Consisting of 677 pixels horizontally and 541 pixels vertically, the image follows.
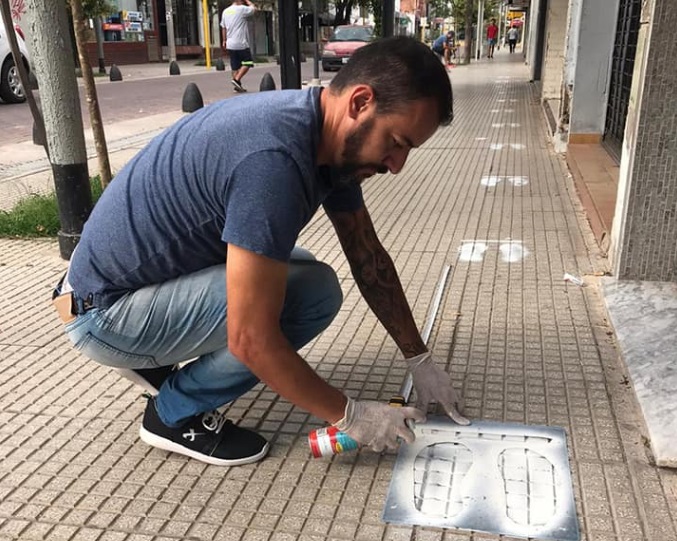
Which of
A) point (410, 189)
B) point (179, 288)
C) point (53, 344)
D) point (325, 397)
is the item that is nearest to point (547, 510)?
point (325, 397)

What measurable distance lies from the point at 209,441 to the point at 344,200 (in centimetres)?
89

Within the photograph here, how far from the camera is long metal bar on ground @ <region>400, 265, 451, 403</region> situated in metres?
2.59

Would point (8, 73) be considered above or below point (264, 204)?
below

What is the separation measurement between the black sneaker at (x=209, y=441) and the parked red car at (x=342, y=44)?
20.2m

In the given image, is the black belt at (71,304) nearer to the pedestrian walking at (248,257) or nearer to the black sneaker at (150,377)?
the pedestrian walking at (248,257)

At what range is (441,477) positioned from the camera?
83.4 inches

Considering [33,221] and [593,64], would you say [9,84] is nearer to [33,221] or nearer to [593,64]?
[33,221]

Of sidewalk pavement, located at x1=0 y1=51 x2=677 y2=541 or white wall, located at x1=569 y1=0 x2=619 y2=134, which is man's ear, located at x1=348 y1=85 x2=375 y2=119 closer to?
sidewalk pavement, located at x1=0 y1=51 x2=677 y2=541

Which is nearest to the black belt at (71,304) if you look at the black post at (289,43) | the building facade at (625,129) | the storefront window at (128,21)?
the building facade at (625,129)

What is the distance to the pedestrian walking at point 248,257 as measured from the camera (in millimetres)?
1681

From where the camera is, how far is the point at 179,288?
201 cm

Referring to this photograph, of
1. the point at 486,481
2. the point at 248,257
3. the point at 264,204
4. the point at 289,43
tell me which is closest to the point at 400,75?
the point at 264,204

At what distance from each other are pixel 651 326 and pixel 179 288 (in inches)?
79.6

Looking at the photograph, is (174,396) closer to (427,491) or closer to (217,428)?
(217,428)
